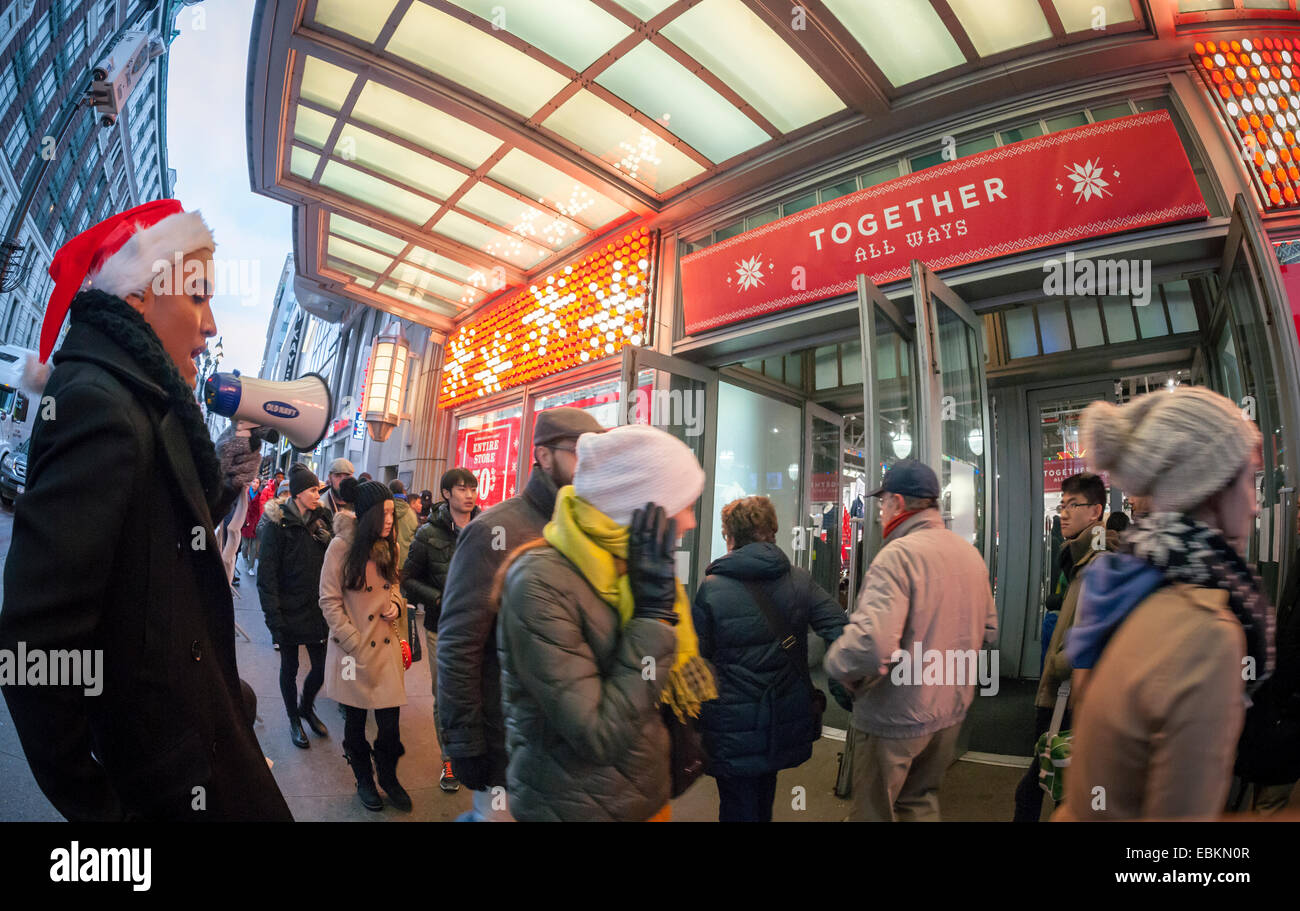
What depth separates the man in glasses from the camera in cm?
289

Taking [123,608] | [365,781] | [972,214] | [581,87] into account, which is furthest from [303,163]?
[123,608]

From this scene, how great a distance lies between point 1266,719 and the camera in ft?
7.88

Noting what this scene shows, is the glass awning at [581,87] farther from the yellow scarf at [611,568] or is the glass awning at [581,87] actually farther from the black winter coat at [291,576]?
the yellow scarf at [611,568]

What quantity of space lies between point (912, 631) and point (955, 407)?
2.86 m

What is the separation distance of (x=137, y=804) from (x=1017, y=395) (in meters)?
8.07

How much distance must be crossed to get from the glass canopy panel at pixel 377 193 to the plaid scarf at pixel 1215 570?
857 centimetres

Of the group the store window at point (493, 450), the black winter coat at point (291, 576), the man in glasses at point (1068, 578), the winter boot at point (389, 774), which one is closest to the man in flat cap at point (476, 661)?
the winter boot at point (389, 774)

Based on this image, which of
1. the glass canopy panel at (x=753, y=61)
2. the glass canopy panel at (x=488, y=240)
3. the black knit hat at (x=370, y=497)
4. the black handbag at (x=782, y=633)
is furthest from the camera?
the glass canopy panel at (x=488, y=240)

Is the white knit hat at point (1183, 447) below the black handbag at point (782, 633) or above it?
above

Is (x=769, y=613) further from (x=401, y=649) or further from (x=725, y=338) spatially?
(x=725, y=338)

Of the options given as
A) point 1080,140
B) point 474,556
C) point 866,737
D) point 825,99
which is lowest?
point 866,737

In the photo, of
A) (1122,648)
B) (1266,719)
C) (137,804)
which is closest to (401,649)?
(137,804)

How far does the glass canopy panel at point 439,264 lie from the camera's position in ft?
31.1

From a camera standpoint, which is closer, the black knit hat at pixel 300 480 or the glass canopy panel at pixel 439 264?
the black knit hat at pixel 300 480
